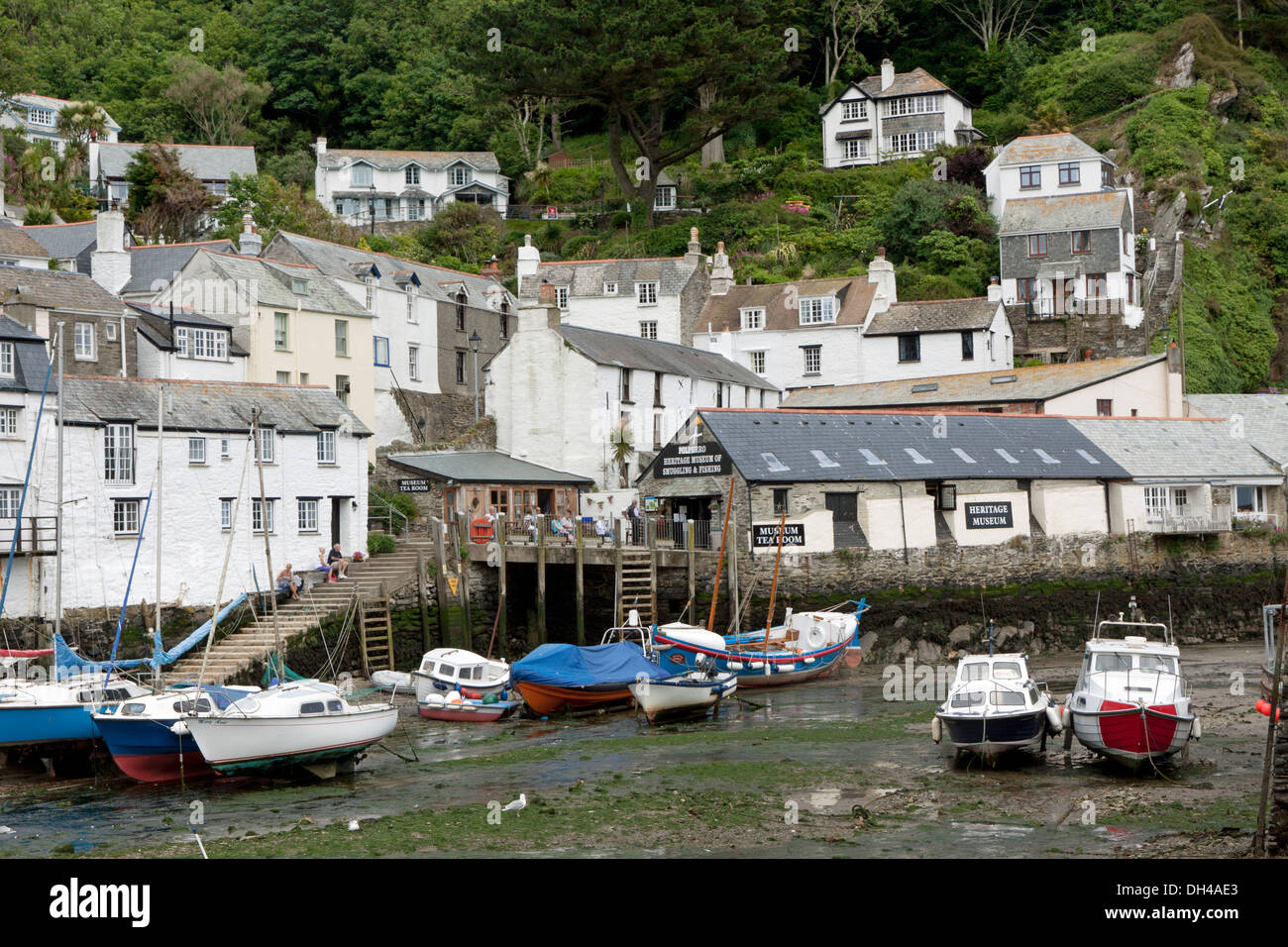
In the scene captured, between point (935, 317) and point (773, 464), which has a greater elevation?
point (935, 317)

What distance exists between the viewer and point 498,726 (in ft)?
107

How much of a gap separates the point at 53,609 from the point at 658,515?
64.0 feet

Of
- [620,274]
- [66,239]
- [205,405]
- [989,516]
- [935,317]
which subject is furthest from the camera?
[620,274]

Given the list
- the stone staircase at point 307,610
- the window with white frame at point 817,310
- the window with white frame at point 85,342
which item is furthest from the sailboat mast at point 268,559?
the window with white frame at point 817,310

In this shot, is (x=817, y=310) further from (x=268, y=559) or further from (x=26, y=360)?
(x=268, y=559)

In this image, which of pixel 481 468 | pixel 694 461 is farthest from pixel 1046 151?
pixel 481 468

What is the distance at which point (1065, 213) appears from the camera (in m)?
71.4

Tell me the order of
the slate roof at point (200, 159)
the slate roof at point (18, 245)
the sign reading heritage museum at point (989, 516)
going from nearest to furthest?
the sign reading heritage museum at point (989, 516), the slate roof at point (18, 245), the slate roof at point (200, 159)

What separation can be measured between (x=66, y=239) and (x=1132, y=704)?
5193 cm

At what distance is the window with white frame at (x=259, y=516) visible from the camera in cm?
4034

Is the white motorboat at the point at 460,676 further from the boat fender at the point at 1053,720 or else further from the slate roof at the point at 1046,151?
the slate roof at the point at 1046,151

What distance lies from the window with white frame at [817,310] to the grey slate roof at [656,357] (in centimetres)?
377
